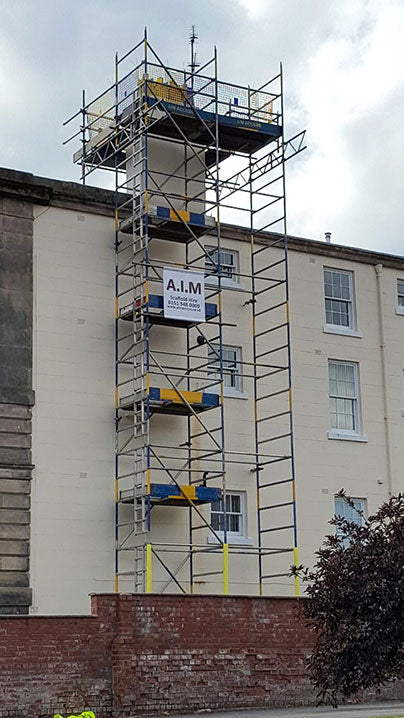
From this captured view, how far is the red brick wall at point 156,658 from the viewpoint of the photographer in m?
21.1

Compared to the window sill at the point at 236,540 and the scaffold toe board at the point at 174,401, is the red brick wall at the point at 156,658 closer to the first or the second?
the window sill at the point at 236,540

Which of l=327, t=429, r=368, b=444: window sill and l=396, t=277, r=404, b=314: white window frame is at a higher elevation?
l=396, t=277, r=404, b=314: white window frame

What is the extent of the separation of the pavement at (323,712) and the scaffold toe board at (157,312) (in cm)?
881

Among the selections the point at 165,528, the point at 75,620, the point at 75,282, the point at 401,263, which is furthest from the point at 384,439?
the point at 75,620

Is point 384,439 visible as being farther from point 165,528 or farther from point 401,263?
point 165,528

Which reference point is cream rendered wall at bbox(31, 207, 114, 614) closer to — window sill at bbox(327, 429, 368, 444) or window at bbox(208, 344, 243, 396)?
window at bbox(208, 344, 243, 396)

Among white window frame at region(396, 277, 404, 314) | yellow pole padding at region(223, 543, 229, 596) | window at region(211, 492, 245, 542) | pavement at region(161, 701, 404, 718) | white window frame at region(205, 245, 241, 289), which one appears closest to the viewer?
pavement at region(161, 701, 404, 718)

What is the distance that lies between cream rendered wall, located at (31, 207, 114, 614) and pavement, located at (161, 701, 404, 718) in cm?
444

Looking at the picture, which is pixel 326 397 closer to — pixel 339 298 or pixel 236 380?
pixel 236 380

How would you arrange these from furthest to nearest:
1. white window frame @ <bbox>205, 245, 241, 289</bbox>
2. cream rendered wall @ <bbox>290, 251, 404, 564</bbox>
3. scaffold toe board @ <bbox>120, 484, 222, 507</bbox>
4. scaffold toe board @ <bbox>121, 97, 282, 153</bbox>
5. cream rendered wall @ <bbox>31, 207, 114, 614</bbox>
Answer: cream rendered wall @ <bbox>290, 251, 404, 564</bbox>
white window frame @ <bbox>205, 245, 241, 289</bbox>
scaffold toe board @ <bbox>121, 97, 282, 153</bbox>
scaffold toe board @ <bbox>120, 484, 222, 507</bbox>
cream rendered wall @ <bbox>31, 207, 114, 614</bbox>

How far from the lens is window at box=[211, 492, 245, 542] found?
28.0m

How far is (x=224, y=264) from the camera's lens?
29.7 metres

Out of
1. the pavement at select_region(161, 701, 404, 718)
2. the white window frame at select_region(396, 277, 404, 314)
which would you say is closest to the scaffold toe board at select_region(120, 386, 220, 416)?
the pavement at select_region(161, 701, 404, 718)

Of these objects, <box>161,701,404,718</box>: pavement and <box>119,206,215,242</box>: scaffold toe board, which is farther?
Answer: <box>119,206,215,242</box>: scaffold toe board
